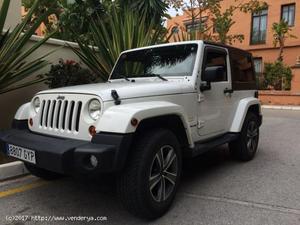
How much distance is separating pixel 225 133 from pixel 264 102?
14.4 metres

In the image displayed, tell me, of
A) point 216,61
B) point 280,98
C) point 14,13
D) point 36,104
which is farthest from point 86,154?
point 280,98

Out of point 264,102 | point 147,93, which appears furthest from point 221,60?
point 264,102

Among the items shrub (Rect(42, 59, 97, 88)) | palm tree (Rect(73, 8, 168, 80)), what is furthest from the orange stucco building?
shrub (Rect(42, 59, 97, 88))

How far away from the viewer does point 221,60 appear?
5.36 metres

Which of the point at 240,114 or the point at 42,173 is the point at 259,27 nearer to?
the point at 240,114

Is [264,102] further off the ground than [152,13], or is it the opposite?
[152,13]

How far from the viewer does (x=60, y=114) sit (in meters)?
3.69

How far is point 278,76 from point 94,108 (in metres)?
18.8

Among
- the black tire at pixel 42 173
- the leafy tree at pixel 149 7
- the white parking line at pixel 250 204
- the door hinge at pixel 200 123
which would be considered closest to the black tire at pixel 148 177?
the white parking line at pixel 250 204

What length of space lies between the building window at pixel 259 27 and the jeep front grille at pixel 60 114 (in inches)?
892

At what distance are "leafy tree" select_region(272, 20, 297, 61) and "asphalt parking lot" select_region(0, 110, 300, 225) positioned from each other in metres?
17.4

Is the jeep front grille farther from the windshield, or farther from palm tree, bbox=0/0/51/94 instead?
palm tree, bbox=0/0/51/94

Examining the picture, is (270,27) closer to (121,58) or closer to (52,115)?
(121,58)

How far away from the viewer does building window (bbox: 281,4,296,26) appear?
2298cm
